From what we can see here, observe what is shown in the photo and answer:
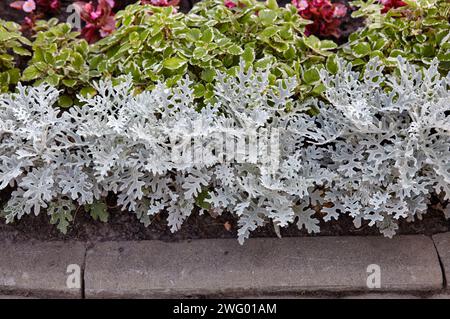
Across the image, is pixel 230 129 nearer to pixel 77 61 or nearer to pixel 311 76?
pixel 311 76

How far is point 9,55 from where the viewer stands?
2254 millimetres

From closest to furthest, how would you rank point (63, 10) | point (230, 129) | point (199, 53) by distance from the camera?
point (230, 129)
point (199, 53)
point (63, 10)

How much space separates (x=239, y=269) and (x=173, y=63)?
69cm

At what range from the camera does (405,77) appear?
6.06ft

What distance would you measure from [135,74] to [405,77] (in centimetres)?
86

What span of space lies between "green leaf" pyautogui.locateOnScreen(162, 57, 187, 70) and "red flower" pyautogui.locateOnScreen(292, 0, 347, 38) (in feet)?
1.94

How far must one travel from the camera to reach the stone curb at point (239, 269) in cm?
191

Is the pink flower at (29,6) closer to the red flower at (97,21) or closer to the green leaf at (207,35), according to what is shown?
the red flower at (97,21)

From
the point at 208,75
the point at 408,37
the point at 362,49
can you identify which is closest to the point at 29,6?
the point at 208,75

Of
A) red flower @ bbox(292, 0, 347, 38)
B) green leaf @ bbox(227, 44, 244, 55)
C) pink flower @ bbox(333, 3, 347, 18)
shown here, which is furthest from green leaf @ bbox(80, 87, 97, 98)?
pink flower @ bbox(333, 3, 347, 18)

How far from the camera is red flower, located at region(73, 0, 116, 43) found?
94.8 inches

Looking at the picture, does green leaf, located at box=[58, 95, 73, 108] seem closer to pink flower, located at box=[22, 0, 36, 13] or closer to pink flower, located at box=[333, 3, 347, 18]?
pink flower, located at box=[22, 0, 36, 13]

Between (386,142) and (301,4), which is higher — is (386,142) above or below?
below

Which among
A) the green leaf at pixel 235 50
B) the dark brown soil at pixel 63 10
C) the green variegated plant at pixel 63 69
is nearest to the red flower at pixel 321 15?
the dark brown soil at pixel 63 10
